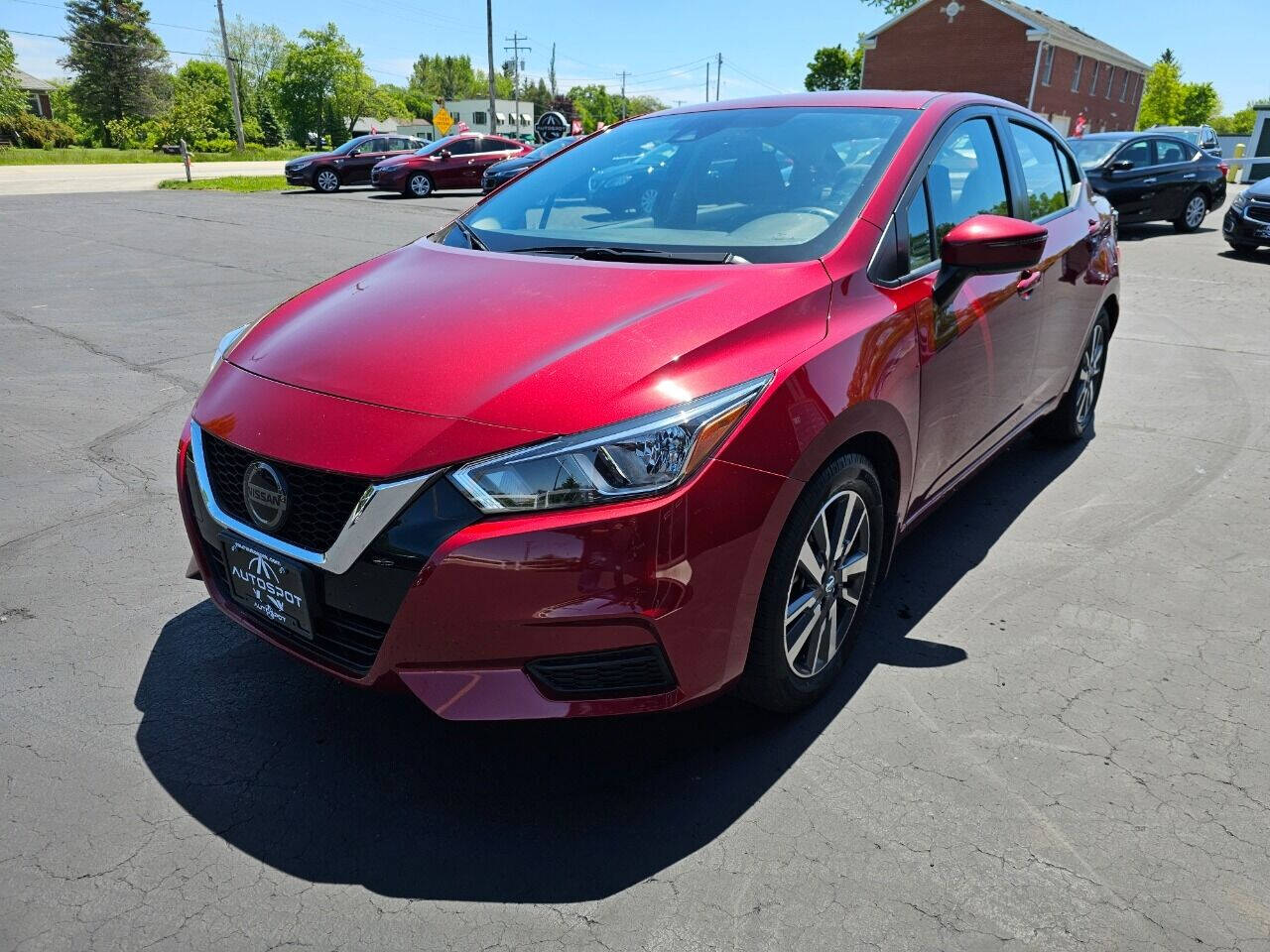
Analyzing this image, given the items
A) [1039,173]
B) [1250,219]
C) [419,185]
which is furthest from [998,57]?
[1039,173]

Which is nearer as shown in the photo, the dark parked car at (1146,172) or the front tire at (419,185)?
the dark parked car at (1146,172)

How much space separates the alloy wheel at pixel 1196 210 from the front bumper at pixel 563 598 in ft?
52.5

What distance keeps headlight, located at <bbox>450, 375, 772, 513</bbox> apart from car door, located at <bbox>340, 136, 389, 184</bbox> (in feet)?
81.3

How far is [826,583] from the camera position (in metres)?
2.54

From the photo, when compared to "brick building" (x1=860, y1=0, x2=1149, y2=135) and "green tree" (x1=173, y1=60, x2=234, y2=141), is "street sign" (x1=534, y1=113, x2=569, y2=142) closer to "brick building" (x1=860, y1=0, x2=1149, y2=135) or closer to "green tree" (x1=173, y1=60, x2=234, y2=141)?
"brick building" (x1=860, y1=0, x2=1149, y2=135)

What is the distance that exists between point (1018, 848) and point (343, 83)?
3634 inches

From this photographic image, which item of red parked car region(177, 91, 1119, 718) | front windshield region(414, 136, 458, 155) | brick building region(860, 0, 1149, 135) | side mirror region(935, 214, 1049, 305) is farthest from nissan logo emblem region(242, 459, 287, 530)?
brick building region(860, 0, 1149, 135)

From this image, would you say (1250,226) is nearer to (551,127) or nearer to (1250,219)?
(1250,219)

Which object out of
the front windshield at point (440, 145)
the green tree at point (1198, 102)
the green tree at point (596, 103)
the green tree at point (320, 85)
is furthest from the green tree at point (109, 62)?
the green tree at point (1198, 102)

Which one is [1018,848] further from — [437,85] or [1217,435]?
[437,85]

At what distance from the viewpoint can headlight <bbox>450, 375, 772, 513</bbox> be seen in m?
1.92

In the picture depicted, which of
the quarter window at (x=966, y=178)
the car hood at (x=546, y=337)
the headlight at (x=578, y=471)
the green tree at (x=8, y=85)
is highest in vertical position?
the green tree at (x=8, y=85)

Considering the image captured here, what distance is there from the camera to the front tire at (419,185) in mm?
22234

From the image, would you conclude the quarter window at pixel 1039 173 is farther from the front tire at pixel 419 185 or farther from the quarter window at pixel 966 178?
the front tire at pixel 419 185
